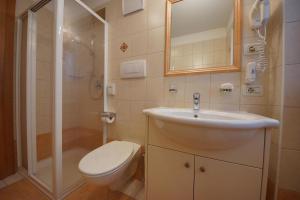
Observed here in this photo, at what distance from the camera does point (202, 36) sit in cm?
100

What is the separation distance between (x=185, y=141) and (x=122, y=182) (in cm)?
92

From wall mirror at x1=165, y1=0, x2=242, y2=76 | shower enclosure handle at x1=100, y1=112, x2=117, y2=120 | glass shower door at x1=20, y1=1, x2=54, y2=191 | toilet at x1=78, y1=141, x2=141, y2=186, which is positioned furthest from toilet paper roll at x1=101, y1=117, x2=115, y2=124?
wall mirror at x1=165, y1=0, x2=242, y2=76

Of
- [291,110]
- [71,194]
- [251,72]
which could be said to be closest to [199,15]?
[251,72]

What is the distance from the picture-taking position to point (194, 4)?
1033mm

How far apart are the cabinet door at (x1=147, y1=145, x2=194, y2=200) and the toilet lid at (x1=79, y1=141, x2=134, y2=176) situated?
243mm

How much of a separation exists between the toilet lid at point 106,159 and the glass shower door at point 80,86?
13.5 inches

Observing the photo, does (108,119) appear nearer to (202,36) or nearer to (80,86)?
(80,86)

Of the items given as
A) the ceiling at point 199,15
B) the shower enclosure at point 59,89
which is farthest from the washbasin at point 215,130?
the shower enclosure at point 59,89

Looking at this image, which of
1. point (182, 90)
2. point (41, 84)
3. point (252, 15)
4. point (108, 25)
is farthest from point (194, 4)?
point (41, 84)

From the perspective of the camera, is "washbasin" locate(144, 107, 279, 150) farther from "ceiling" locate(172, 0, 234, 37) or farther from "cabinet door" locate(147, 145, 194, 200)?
"ceiling" locate(172, 0, 234, 37)

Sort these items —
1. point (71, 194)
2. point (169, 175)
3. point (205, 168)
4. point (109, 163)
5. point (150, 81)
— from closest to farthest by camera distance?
1. point (205, 168)
2. point (169, 175)
3. point (109, 163)
4. point (71, 194)
5. point (150, 81)

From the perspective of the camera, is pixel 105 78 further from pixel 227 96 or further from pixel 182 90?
pixel 227 96

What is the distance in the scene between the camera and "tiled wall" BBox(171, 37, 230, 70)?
0.93 m

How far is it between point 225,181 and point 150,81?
0.90 metres
